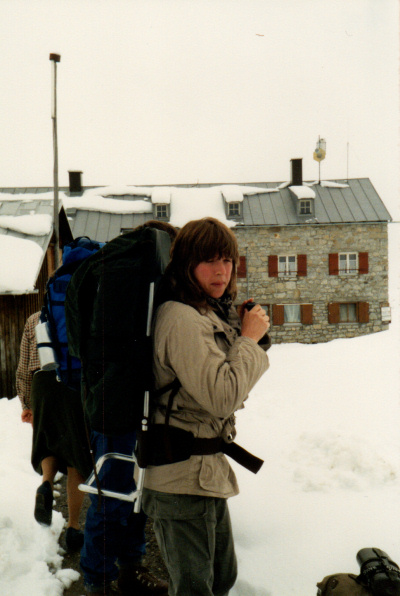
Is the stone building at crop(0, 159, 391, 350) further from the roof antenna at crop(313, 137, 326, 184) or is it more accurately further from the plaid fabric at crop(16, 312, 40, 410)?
the plaid fabric at crop(16, 312, 40, 410)

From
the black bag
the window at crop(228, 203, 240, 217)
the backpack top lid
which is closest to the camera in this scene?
the black bag

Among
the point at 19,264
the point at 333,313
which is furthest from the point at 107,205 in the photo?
the point at 19,264

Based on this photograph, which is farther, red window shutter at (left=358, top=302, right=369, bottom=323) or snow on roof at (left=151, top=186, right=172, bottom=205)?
snow on roof at (left=151, top=186, right=172, bottom=205)

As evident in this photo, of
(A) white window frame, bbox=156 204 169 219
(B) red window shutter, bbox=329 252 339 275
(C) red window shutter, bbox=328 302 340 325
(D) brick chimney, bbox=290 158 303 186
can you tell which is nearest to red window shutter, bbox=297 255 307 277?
(B) red window shutter, bbox=329 252 339 275

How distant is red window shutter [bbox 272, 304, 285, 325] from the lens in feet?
69.9

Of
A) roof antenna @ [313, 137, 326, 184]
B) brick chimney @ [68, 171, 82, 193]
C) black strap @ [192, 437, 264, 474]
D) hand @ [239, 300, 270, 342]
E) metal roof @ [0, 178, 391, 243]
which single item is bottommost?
black strap @ [192, 437, 264, 474]

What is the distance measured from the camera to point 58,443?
288 cm

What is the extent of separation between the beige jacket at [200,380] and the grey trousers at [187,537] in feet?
0.15

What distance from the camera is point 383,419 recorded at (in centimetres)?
579

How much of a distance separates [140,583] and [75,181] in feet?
78.4

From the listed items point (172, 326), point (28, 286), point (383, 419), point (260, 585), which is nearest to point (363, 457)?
point (260, 585)

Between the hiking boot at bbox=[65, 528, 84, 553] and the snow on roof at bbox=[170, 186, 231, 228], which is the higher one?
the snow on roof at bbox=[170, 186, 231, 228]

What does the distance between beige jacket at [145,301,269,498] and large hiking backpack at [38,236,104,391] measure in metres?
0.99

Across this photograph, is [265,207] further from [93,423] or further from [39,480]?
[93,423]
